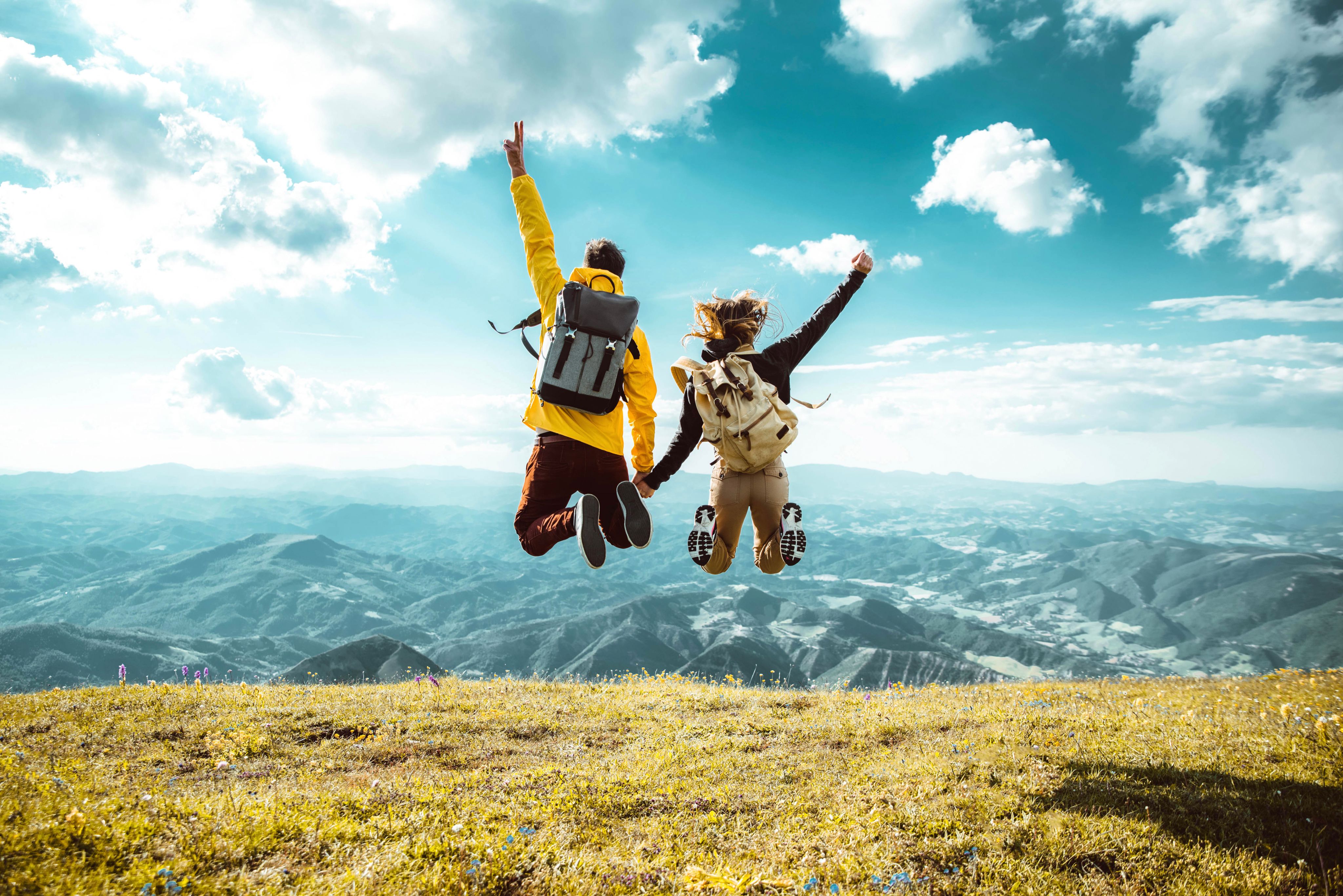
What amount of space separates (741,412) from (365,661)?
12470 centimetres

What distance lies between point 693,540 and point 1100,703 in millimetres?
8813

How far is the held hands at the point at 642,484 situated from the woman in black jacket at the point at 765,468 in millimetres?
254

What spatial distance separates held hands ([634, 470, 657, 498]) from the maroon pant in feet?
0.80

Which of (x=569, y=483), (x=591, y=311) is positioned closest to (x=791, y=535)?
(x=569, y=483)

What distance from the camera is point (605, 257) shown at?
7582 mm

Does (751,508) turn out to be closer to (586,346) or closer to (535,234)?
(586,346)

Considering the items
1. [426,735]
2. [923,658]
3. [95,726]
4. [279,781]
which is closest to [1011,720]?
[426,735]

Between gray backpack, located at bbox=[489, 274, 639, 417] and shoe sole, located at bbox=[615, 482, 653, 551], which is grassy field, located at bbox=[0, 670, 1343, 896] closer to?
shoe sole, located at bbox=[615, 482, 653, 551]

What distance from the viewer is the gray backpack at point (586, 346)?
6.92m

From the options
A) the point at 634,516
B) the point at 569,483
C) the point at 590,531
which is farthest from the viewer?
the point at 569,483

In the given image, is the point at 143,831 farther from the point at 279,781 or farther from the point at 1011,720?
the point at 1011,720

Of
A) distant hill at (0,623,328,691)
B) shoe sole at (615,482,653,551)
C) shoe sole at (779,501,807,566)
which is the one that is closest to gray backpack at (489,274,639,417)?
shoe sole at (615,482,653,551)

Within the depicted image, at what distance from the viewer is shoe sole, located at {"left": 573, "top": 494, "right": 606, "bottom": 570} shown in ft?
21.0

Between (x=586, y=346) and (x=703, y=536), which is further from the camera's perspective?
(x=703, y=536)
